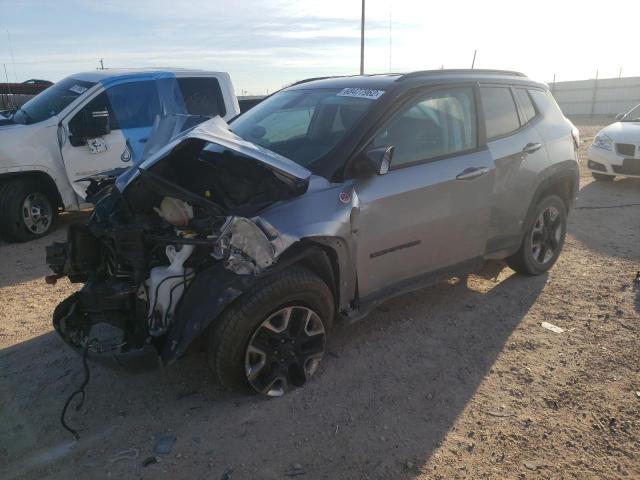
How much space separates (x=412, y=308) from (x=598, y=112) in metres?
34.7

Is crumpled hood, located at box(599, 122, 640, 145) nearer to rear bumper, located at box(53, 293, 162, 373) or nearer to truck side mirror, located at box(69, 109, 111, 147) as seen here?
truck side mirror, located at box(69, 109, 111, 147)

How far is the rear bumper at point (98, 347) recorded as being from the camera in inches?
107

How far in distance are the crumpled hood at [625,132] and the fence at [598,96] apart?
81.5 feet

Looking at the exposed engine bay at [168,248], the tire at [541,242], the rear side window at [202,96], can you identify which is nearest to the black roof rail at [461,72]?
the tire at [541,242]

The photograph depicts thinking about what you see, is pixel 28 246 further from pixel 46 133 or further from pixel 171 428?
pixel 171 428

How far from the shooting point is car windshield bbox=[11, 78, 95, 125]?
648 cm

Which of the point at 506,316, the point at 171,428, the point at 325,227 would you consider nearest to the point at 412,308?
the point at 506,316

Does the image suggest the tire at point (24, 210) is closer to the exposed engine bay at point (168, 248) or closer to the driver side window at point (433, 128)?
the exposed engine bay at point (168, 248)

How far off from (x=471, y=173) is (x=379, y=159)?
1.04m

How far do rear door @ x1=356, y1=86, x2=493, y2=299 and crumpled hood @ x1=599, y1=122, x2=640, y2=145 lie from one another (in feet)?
21.2

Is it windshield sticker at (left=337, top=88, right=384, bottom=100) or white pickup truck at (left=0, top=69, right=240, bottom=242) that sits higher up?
windshield sticker at (left=337, top=88, right=384, bottom=100)

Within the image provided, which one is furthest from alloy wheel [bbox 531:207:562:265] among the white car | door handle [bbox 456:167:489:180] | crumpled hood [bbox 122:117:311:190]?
the white car

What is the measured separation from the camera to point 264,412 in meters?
2.98

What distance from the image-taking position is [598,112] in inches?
1302
